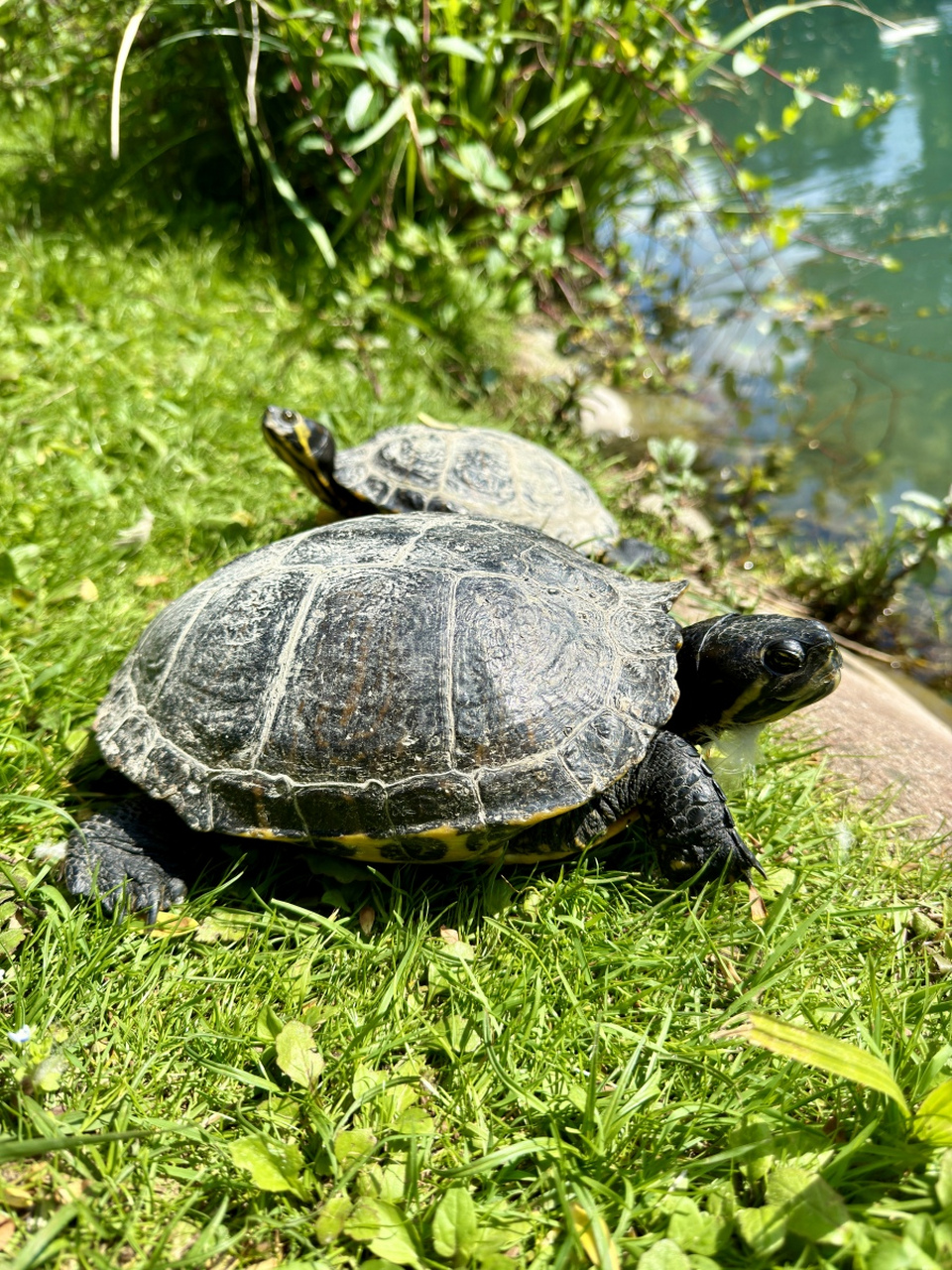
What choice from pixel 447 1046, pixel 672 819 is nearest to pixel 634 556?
pixel 672 819

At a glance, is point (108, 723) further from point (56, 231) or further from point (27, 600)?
point (56, 231)

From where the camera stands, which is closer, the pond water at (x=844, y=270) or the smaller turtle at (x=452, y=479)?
the smaller turtle at (x=452, y=479)

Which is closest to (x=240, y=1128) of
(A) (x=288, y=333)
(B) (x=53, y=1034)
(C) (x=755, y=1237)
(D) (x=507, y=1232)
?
(B) (x=53, y=1034)

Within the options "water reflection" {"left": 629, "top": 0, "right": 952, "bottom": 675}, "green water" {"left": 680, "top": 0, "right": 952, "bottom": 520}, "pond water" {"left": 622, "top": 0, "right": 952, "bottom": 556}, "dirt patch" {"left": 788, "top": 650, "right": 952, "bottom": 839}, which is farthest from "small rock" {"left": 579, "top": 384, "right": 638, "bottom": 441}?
"dirt patch" {"left": 788, "top": 650, "right": 952, "bottom": 839}

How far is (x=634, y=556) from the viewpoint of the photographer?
3984 millimetres

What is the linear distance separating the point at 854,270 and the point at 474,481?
684 centimetres

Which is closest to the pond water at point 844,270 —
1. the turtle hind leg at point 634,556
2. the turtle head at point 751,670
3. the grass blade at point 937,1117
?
the turtle hind leg at point 634,556

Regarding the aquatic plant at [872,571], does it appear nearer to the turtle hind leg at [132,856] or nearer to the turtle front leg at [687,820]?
the turtle front leg at [687,820]

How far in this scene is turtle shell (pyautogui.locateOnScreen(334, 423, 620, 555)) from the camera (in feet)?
12.2

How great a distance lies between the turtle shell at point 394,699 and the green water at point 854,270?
13.8ft

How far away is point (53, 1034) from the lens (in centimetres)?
187

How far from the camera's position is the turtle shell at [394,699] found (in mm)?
2201

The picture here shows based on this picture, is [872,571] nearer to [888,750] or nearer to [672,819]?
[888,750]

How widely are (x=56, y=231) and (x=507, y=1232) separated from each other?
19.6 feet
